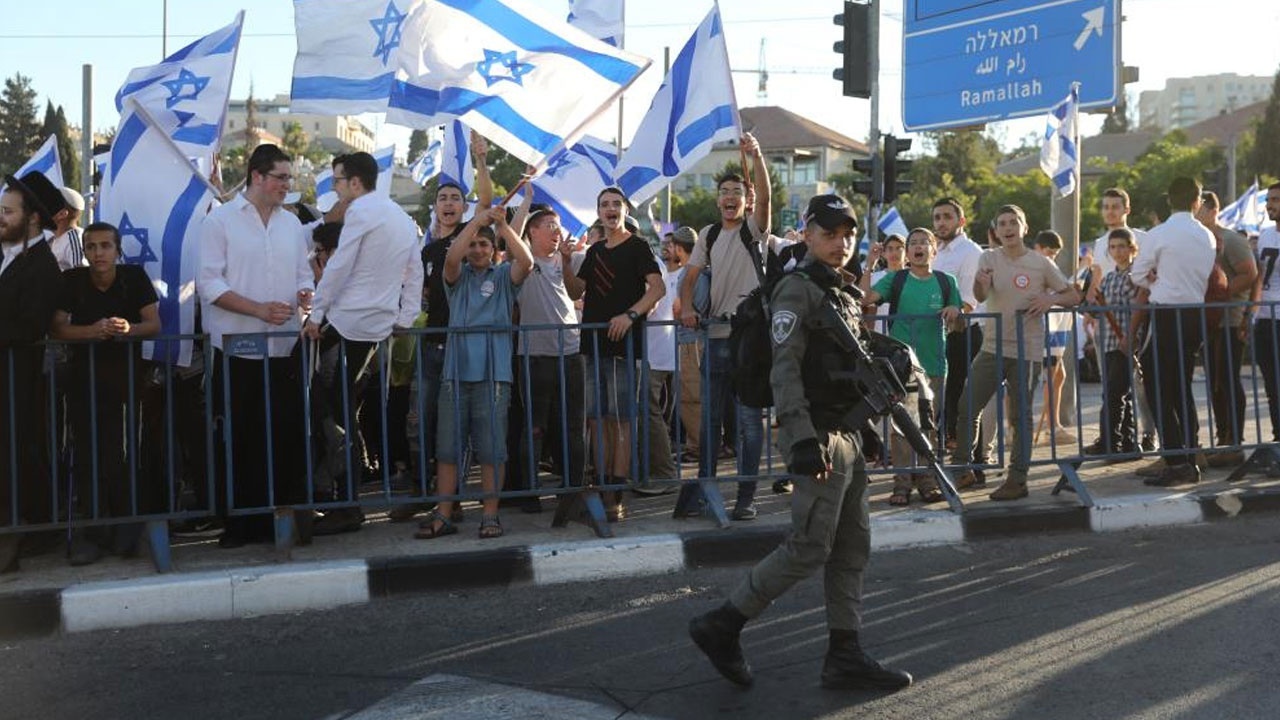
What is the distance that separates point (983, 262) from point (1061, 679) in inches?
169

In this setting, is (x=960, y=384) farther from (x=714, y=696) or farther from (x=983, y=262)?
(x=714, y=696)

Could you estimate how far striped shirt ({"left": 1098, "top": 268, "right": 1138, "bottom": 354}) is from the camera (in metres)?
9.22

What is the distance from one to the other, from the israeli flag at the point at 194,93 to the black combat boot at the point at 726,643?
4.52 meters

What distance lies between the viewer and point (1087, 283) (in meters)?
10.6

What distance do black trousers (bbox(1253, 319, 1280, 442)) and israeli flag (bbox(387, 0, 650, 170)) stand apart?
4.64 m

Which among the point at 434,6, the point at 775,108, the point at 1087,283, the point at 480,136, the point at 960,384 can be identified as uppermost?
the point at 775,108

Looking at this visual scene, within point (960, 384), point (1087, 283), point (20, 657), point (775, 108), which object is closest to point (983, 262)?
→ point (960, 384)

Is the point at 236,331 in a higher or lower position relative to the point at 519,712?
higher

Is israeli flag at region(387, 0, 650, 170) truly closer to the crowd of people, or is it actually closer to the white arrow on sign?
the crowd of people

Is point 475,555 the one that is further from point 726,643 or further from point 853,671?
point 853,671

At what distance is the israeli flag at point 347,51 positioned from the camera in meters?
8.12

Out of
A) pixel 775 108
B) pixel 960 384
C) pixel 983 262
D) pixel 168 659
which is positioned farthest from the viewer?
pixel 775 108

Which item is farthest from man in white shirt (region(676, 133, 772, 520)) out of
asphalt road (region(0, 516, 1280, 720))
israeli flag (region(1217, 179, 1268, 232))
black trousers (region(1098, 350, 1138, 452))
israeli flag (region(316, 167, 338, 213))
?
israeli flag (region(1217, 179, 1268, 232))

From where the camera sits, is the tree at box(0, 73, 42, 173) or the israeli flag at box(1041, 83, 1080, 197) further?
the tree at box(0, 73, 42, 173)
